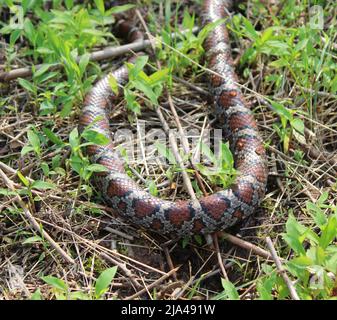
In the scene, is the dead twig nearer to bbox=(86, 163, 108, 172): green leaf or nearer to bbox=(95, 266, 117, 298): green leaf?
bbox=(95, 266, 117, 298): green leaf

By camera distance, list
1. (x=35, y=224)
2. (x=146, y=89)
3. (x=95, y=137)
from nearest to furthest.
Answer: (x=35, y=224), (x=95, y=137), (x=146, y=89)

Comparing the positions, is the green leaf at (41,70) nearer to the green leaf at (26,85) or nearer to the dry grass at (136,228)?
the green leaf at (26,85)

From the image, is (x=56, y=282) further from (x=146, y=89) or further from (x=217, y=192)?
(x=146, y=89)

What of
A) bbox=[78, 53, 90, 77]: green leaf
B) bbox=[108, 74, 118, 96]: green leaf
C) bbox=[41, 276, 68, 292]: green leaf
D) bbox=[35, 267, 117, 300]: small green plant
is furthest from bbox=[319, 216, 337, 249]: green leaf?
bbox=[78, 53, 90, 77]: green leaf

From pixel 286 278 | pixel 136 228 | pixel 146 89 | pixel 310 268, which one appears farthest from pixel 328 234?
pixel 146 89

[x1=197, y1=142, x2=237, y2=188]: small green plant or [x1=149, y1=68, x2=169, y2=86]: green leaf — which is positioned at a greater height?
[x1=149, y1=68, x2=169, y2=86]: green leaf

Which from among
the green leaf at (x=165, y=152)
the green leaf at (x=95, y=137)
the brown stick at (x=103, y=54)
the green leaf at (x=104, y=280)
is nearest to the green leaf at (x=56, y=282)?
the green leaf at (x=104, y=280)

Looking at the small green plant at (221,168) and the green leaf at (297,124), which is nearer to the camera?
the small green plant at (221,168)

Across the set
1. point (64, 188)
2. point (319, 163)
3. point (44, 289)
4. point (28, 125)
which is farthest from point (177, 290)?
point (28, 125)
